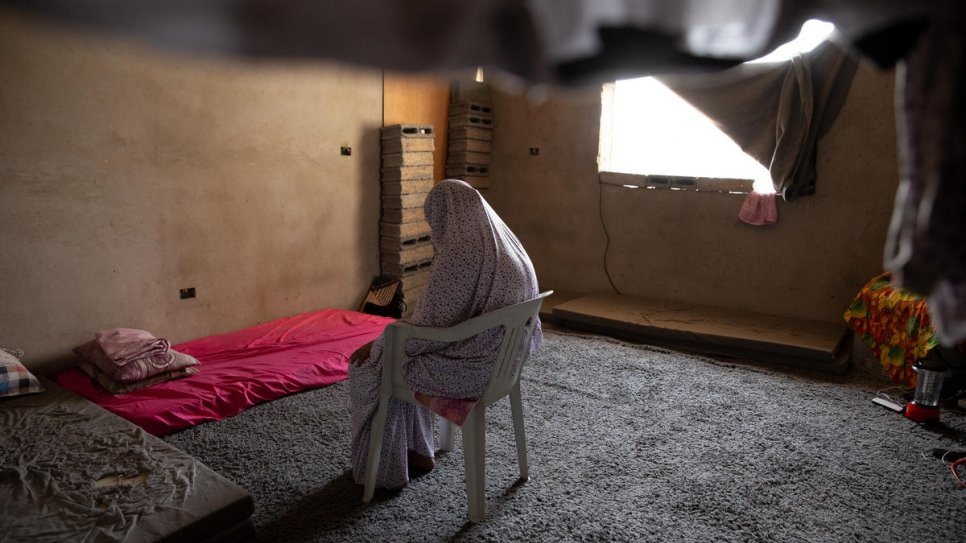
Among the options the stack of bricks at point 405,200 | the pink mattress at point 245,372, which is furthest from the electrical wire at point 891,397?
the stack of bricks at point 405,200

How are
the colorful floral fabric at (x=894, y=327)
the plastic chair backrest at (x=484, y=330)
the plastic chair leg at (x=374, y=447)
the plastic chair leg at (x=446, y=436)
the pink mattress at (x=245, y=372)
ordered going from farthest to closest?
the colorful floral fabric at (x=894, y=327)
the pink mattress at (x=245, y=372)
the plastic chair leg at (x=446, y=436)
the plastic chair leg at (x=374, y=447)
the plastic chair backrest at (x=484, y=330)

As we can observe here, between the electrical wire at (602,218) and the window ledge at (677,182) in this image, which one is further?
the electrical wire at (602,218)

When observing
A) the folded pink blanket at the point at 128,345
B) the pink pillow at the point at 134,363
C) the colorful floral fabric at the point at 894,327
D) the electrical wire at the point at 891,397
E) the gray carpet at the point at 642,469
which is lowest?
the gray carpet at the point at 642,469

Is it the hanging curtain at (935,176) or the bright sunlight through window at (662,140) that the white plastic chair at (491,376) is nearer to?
the hanging curtain at (935,176)

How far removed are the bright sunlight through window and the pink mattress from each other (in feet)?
8.53

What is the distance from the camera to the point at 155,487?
188 cm

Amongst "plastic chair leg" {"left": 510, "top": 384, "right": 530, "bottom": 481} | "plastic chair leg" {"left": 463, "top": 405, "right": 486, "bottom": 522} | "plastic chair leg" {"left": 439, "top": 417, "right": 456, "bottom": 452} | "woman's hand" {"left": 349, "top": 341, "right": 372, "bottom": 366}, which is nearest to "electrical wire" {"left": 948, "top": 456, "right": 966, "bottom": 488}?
"plastic chair leg" {"left": 510, "top": 384, "right": 530, "bottom": 481}

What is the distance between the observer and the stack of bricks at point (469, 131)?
17.6ft

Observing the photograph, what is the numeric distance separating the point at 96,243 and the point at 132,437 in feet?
5.15

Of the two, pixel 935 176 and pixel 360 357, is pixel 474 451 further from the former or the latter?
pixel 935 176

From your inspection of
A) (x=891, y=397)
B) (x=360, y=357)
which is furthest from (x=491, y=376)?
(x=891, y=397)

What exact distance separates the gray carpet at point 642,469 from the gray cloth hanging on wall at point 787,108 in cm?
157

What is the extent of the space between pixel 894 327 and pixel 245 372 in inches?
146

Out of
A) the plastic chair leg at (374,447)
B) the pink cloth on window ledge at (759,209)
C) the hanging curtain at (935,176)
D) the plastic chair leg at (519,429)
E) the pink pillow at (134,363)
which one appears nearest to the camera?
the hanging curtain at (935,176)
